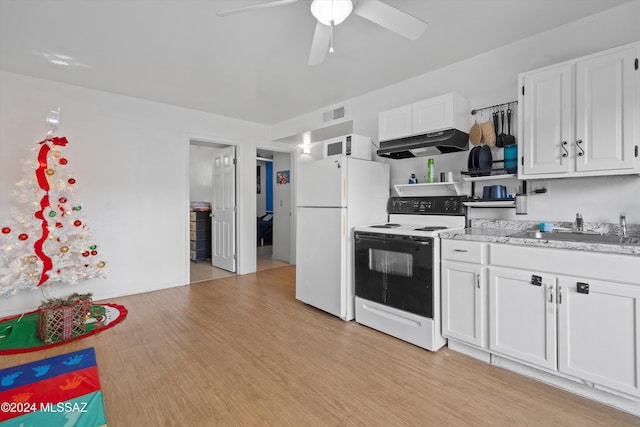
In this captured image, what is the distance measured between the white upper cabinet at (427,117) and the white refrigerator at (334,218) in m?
0.41

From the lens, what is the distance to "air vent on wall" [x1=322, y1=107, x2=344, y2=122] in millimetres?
4160

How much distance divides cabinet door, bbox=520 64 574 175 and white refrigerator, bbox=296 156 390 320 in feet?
4.55

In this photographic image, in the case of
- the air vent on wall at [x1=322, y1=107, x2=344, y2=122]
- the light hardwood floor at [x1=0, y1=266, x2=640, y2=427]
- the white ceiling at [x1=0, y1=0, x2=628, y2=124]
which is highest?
the white ceiling at [x1=0, y1=0, x2=628, y2=124]

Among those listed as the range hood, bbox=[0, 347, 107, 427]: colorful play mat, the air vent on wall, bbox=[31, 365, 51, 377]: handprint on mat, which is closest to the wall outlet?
the range hood

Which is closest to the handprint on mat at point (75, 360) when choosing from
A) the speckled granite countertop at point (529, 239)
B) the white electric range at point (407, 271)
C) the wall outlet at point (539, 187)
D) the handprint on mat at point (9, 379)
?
the handprint on mat at point (9, 379)

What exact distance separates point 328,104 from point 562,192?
9.53ft

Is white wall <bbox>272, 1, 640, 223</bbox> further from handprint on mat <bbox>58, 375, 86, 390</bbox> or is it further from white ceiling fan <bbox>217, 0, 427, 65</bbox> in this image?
handprint on mat <bbox>58, 375, 86, 390</bbox>

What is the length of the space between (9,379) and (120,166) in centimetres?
253

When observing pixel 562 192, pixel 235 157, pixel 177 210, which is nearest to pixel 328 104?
pixel 235 157

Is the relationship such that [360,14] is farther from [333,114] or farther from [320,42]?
[333,114]

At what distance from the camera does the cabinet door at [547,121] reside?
7.00ft

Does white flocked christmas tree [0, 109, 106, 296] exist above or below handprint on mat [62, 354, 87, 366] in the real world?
above

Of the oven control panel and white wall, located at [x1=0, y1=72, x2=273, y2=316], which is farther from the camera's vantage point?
white wall, located at [x1=0, y1=72, x2=273, y2=316]

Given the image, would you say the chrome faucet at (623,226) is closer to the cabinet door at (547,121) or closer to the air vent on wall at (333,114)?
the cabinet door at (547,121)
